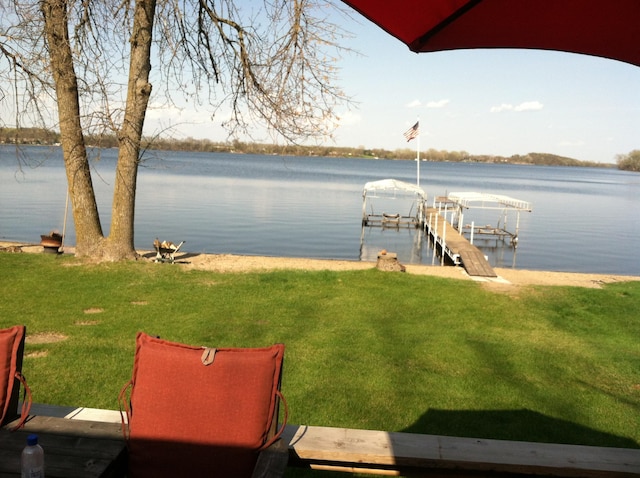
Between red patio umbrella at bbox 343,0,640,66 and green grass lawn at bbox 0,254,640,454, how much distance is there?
2.94 m

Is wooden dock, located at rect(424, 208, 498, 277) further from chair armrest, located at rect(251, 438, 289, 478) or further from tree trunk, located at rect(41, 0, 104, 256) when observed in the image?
chair armrest, located at rect(251, 438, 289, 478)

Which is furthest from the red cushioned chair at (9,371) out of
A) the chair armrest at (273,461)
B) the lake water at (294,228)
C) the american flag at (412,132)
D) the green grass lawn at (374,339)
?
the american flag at (412,132)

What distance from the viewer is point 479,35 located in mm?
2369

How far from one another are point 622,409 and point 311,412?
8.77ft

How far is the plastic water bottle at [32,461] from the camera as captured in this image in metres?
2.06

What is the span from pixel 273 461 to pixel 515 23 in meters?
1.92

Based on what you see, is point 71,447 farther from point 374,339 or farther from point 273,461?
point 374,339

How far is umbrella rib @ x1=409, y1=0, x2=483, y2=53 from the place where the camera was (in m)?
2.04

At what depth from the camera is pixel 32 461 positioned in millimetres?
2088

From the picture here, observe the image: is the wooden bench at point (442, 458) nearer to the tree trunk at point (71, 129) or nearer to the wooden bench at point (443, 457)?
the wooden bench at point (443, 457)

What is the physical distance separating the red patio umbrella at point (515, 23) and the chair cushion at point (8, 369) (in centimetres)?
199

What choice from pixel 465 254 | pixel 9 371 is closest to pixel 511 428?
pixel 9 371

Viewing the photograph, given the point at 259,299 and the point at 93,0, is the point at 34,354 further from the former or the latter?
the point at 93,0

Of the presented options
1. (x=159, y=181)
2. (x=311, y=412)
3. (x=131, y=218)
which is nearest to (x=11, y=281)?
(x=131, y=218)
